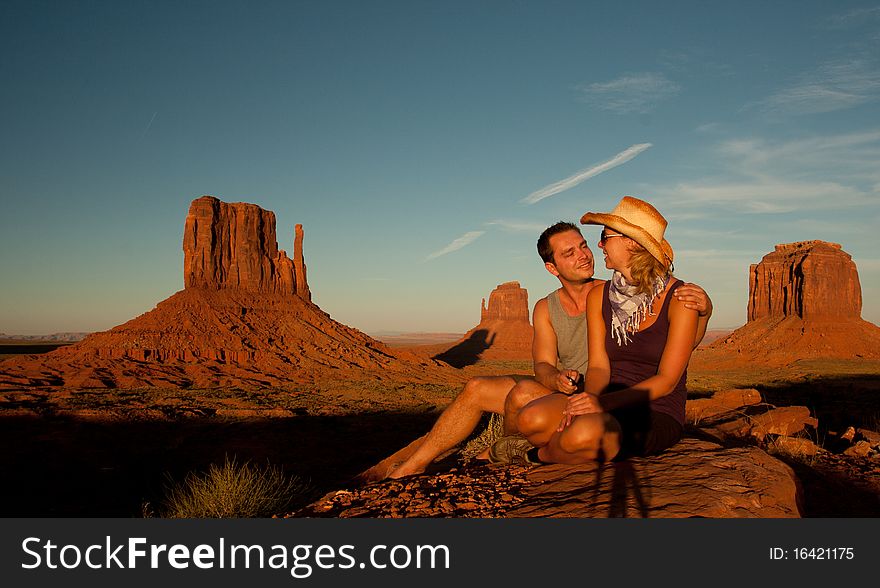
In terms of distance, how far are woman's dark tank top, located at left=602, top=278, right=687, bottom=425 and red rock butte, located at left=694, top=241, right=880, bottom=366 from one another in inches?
2346

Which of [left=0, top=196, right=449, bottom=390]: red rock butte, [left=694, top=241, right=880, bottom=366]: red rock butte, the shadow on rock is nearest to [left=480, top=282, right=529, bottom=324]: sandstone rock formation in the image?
the shadow on rock

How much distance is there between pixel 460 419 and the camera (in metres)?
4.47

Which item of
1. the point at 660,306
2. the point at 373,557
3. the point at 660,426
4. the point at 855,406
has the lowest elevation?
the point at 855,406

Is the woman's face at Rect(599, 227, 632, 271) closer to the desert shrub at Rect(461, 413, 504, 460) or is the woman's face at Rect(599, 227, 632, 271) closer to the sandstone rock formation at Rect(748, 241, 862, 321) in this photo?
the desert shrub at Rect(461, 413, 504, 460)

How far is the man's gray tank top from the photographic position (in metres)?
4.68

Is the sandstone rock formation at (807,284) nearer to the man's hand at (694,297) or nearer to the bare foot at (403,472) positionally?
the man's hand at (694,297)

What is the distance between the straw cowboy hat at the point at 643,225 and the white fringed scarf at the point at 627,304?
19 cm

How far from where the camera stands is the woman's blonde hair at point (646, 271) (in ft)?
12.3

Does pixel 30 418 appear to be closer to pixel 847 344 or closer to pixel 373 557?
pixel 373 557

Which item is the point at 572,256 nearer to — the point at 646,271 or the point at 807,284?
the point at 646,271

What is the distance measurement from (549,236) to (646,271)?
1.17m

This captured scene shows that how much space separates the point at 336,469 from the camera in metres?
14.4

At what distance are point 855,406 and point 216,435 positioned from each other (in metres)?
23.5

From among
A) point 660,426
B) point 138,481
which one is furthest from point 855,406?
point 138,481
